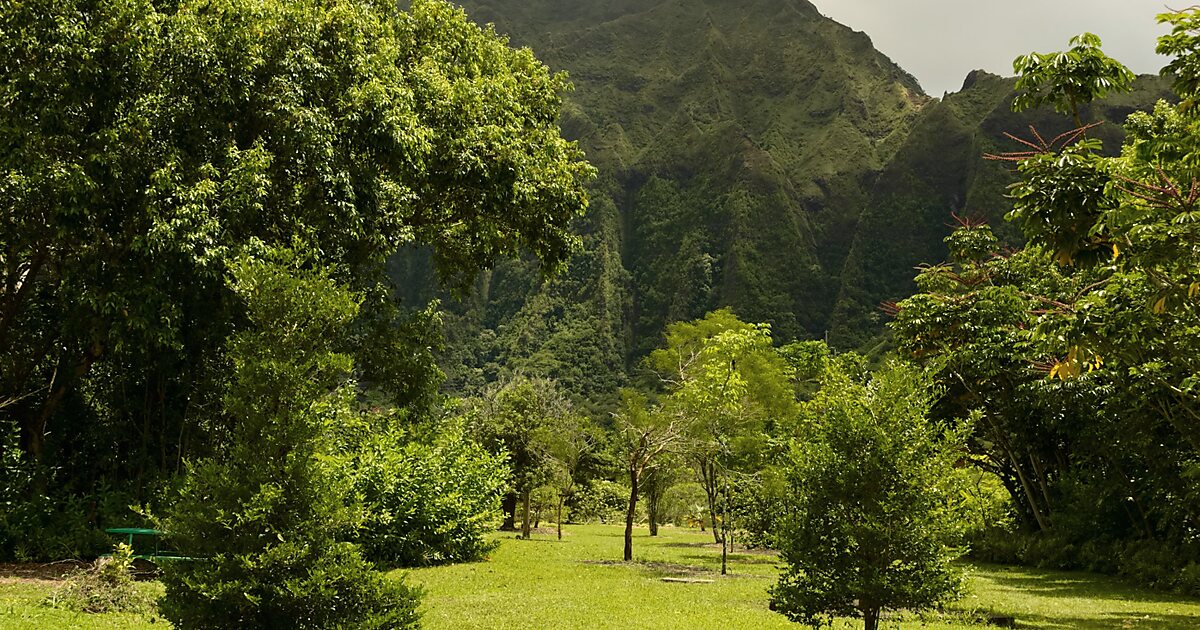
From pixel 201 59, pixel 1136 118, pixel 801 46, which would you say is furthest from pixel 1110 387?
pixel 801 46

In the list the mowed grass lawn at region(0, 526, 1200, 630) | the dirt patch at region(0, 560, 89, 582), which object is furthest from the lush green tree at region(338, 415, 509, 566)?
the dirt patch at region(0, 560, 89, 582)

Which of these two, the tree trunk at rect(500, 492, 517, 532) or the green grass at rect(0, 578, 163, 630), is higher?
the green grass at rect(0, 578, 163, 630)

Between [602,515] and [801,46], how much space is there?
529ft

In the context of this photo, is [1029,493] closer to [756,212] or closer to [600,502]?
[600,502]

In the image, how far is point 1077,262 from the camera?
7855mm

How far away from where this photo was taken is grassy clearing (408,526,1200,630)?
13055 mm

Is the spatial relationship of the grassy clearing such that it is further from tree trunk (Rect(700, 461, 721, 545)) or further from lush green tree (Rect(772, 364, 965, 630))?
tree trunk (Rect(700, 461, 721, 545))

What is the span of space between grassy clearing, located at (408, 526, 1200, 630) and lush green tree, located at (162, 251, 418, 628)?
3344 mm

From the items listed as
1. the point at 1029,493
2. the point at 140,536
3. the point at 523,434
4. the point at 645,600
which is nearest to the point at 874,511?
the point at 645,600

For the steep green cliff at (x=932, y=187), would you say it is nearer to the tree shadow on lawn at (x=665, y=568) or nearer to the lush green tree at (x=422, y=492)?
the tree shadow on lawn at (x=665, y=568)

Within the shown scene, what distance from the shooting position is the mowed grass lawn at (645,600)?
12227mm

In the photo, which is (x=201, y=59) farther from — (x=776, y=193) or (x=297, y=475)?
(x=776, y=193)

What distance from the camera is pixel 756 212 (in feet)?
445

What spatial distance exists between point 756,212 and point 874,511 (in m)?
130
